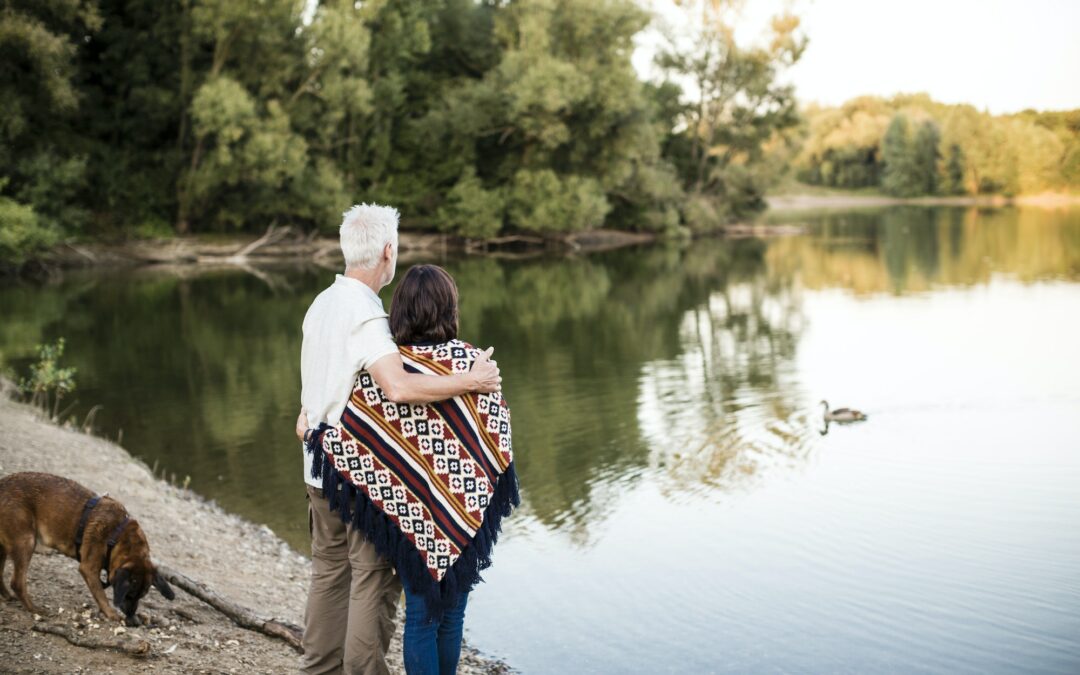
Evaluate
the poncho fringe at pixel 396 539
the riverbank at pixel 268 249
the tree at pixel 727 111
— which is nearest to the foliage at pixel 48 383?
the poncho fringe at pixel 396 539

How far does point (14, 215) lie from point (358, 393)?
28.2m

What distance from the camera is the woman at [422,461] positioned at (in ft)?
13.0

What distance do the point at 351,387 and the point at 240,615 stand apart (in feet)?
6.74

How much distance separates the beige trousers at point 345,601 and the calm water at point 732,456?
225 cm

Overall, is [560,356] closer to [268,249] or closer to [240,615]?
[240,615]

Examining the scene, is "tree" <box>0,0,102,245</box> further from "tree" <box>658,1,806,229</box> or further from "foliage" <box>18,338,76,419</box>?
"tree" <box>658,1,806,229</box>

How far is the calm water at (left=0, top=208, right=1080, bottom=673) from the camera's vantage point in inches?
274

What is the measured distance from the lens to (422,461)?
4000 mm

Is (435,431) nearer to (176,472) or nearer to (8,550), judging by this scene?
(8,550)

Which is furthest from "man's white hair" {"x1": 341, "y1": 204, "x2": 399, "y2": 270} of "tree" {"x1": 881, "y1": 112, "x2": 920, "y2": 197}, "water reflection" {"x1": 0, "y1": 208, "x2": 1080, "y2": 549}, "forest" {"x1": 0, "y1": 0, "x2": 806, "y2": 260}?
"tree" {"x1": 881, "y1": 112, "x2": 920, "y2": 197}

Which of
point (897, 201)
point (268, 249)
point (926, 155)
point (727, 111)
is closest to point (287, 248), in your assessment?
point (268, 249)

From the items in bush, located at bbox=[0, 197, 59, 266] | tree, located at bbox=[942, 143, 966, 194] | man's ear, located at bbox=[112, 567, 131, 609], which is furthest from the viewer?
tree, located at bbox=[942, 143, 966, 194]

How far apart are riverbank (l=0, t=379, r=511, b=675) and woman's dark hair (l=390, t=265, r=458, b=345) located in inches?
76.9

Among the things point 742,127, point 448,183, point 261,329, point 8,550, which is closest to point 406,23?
point 448,183
